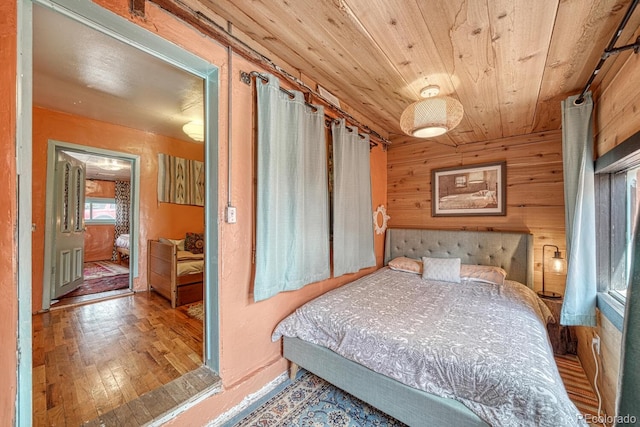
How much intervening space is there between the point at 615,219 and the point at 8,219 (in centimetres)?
322

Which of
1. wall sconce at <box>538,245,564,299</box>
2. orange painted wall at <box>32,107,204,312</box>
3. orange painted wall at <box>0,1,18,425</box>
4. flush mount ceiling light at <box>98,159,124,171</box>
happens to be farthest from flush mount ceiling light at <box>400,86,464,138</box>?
flush mount ceiling light at <box>98,159,124,171</box>

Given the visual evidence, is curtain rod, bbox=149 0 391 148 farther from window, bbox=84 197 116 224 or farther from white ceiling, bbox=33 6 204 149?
window, bbox=84 197 116 224

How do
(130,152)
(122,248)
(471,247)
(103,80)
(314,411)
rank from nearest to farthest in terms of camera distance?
1. (314,411)
2. (103,80)
3. (471,247)
4. (130,152)
5. (122,248)

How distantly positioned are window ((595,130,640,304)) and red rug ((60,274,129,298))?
5369mm

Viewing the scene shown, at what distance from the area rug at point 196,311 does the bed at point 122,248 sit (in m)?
4.47

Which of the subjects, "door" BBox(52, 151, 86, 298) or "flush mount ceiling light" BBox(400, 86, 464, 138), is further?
"door" BBox(52, 151, 86, 298)

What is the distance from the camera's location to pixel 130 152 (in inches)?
136

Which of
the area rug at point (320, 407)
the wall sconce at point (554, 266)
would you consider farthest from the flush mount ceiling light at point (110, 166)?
the wall sconce at point (554, 266)

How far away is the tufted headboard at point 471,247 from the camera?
2.65 metres

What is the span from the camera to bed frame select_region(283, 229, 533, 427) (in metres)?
1.25

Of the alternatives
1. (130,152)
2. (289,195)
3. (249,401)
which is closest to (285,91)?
(289,195)

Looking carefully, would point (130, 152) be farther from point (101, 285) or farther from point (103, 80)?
point (101, 285)

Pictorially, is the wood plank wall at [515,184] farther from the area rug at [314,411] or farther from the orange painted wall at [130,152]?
the orange painted wall at [130,152]

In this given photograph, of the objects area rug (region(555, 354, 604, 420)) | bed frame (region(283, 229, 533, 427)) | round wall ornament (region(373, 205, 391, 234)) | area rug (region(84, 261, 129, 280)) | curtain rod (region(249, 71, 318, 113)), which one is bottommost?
area rug (region(555, 354, 604, 420))
